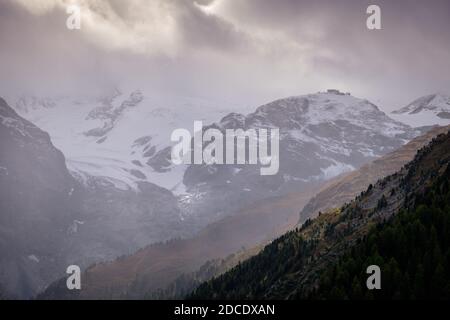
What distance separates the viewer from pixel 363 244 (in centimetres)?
13725

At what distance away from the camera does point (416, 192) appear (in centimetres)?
16138

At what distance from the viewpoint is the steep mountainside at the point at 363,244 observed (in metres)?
125

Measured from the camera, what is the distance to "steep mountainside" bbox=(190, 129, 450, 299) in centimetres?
12481
